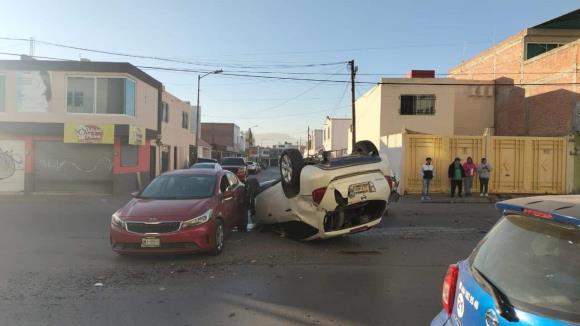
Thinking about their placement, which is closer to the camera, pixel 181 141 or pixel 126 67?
pixel 126 67

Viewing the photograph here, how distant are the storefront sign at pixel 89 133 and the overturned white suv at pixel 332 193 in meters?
14.5

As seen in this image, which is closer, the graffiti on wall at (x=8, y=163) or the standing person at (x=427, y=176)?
the standing person at (x=427, y=176)

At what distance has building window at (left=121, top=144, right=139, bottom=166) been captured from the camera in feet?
73.8

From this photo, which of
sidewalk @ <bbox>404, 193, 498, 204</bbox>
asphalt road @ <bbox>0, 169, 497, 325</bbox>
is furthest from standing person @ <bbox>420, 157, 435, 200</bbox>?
asphalt road @ <bbox>0, 169, 497, 325</bbox>

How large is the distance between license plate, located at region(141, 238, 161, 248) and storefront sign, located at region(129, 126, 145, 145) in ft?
51.2

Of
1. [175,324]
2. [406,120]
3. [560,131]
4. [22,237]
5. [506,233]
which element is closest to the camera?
[506,233]

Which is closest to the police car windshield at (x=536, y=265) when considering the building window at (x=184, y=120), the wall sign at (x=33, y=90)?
the wall sign at (x=33, y=90)

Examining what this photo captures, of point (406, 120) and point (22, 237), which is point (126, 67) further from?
point (406, 120)

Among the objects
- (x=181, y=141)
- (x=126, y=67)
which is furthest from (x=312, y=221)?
(x=181, y=141)

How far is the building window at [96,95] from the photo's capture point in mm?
21703

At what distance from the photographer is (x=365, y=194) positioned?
8.21 metres

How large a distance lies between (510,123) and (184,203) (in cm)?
2697

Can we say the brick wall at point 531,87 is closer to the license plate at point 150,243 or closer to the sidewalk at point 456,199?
the sidewalk at point 456,199

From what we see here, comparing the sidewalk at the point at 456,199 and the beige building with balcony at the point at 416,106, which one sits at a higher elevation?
the beige building with balcony at the point at 416,106
